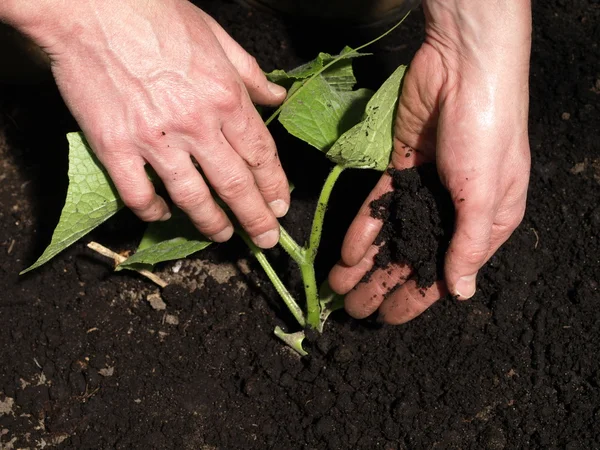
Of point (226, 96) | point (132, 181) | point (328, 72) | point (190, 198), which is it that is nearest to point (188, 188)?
point (190, 198)

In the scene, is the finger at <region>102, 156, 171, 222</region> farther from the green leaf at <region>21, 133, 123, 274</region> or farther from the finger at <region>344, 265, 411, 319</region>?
the finger at <region>344, 265, 411, 319</region>

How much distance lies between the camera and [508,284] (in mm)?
2297

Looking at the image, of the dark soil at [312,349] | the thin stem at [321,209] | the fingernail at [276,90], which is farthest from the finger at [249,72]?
the dark soil at [312,349]

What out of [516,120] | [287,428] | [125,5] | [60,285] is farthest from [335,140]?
[60,285]

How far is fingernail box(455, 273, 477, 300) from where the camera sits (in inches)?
72.7

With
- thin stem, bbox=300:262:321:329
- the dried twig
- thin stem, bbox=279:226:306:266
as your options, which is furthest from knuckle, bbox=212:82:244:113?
the dried twig

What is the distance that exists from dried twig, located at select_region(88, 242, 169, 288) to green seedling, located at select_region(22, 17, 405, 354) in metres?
0.18

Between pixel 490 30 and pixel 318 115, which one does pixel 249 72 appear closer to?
pixel 318 115

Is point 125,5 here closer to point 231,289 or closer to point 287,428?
point 231,289

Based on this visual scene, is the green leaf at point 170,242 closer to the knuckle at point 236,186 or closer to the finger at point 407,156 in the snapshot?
the knuckle at point 236,186

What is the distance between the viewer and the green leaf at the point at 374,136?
5.94 feet

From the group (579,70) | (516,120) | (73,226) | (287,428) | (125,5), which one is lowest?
(287,428)

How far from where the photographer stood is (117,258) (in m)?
2.30

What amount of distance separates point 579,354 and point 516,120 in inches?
30.9
